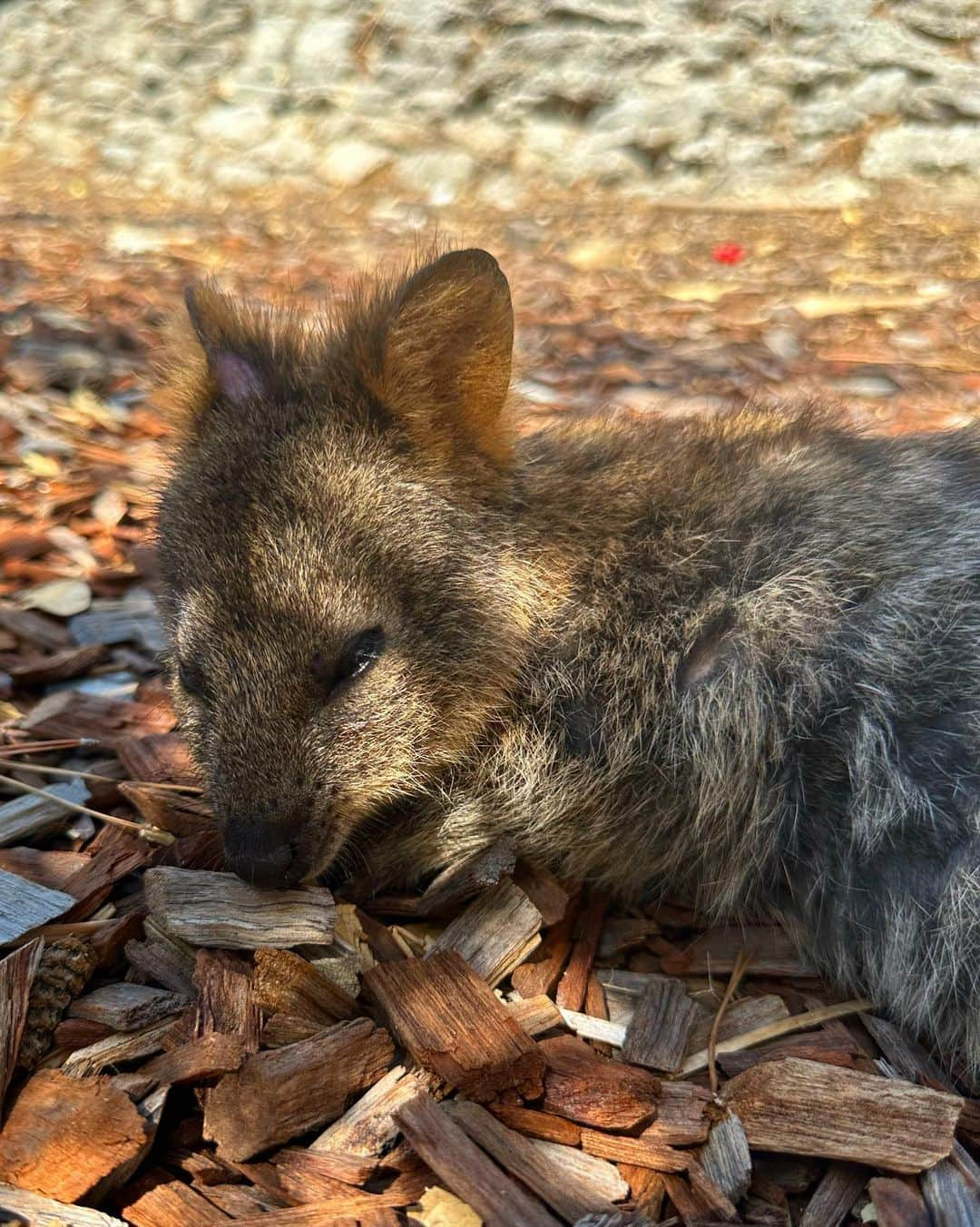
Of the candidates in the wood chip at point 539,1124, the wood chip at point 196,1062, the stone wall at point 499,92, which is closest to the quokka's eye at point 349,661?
the wood chip at point 196,1062

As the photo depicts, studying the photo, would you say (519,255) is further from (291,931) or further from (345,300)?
(291,931)

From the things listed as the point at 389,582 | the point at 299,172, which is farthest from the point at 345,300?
the point at 299,172

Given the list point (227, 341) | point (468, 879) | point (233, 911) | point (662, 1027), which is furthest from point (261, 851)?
point (227, 341)

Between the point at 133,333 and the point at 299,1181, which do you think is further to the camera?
the point at 133,333

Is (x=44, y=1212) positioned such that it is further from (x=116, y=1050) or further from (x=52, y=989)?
(x=52, y=989)

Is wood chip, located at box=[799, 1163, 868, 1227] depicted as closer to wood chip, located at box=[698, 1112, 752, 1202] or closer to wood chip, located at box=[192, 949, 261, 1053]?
wood chip, located at box=[698, 1112, 752, 1202]

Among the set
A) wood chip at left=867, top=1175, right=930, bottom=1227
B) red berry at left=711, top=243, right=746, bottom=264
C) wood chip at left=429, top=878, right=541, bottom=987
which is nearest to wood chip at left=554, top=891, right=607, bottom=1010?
wood chip at left=429, top=878, right=541, bottom=987
